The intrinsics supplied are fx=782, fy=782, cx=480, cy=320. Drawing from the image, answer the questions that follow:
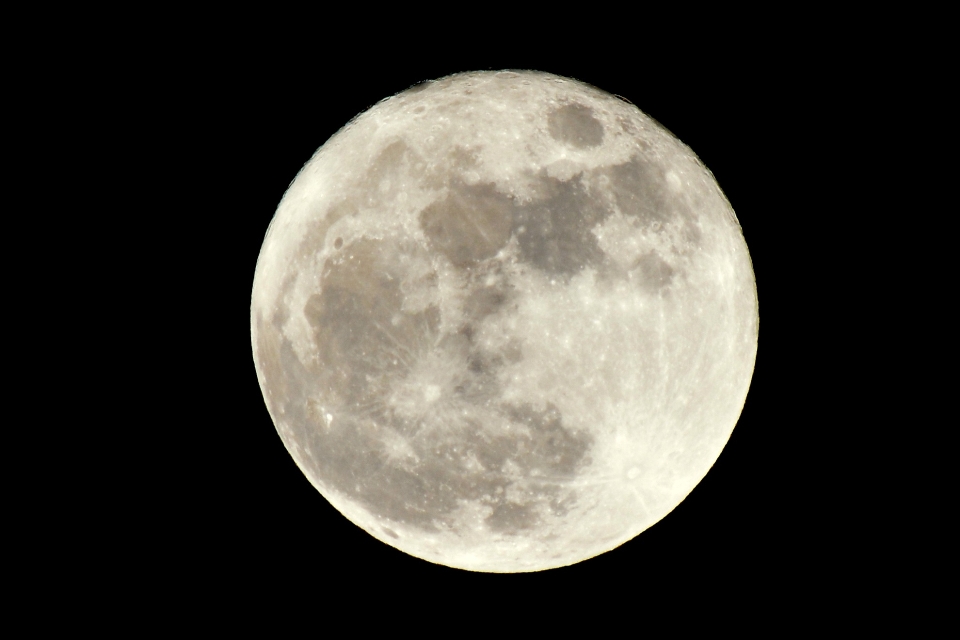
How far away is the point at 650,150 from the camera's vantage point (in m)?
4.13

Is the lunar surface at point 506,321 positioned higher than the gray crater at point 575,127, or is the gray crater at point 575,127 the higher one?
the gray crater at point 575,127

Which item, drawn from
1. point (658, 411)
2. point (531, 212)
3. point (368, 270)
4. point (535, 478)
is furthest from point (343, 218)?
point (658, 411)

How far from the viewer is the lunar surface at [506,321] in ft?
12.0

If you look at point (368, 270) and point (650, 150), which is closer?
point (368, 270)

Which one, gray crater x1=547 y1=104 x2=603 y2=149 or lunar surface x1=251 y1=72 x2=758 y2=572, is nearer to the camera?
lunar surface x1=251 y1=72 x2=758 y2=572

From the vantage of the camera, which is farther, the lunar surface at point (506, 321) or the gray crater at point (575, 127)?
the gray crater at point (575, 127)

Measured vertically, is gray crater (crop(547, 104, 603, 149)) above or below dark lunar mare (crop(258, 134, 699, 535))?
above

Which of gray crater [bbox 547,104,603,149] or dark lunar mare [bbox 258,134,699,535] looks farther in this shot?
gray crater [bbox 547,104,603,149]

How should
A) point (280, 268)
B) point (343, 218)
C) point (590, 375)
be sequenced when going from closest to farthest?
1. point (590, 375)
2. point (343, 218)
3. point (280, 268)

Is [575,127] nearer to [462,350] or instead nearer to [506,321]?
[506,321]

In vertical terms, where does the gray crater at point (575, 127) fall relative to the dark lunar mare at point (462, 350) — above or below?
above

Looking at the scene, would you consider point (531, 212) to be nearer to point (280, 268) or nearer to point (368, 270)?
point (368, 270)

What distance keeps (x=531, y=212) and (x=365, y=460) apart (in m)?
1.51

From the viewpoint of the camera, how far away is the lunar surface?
3664 mm
